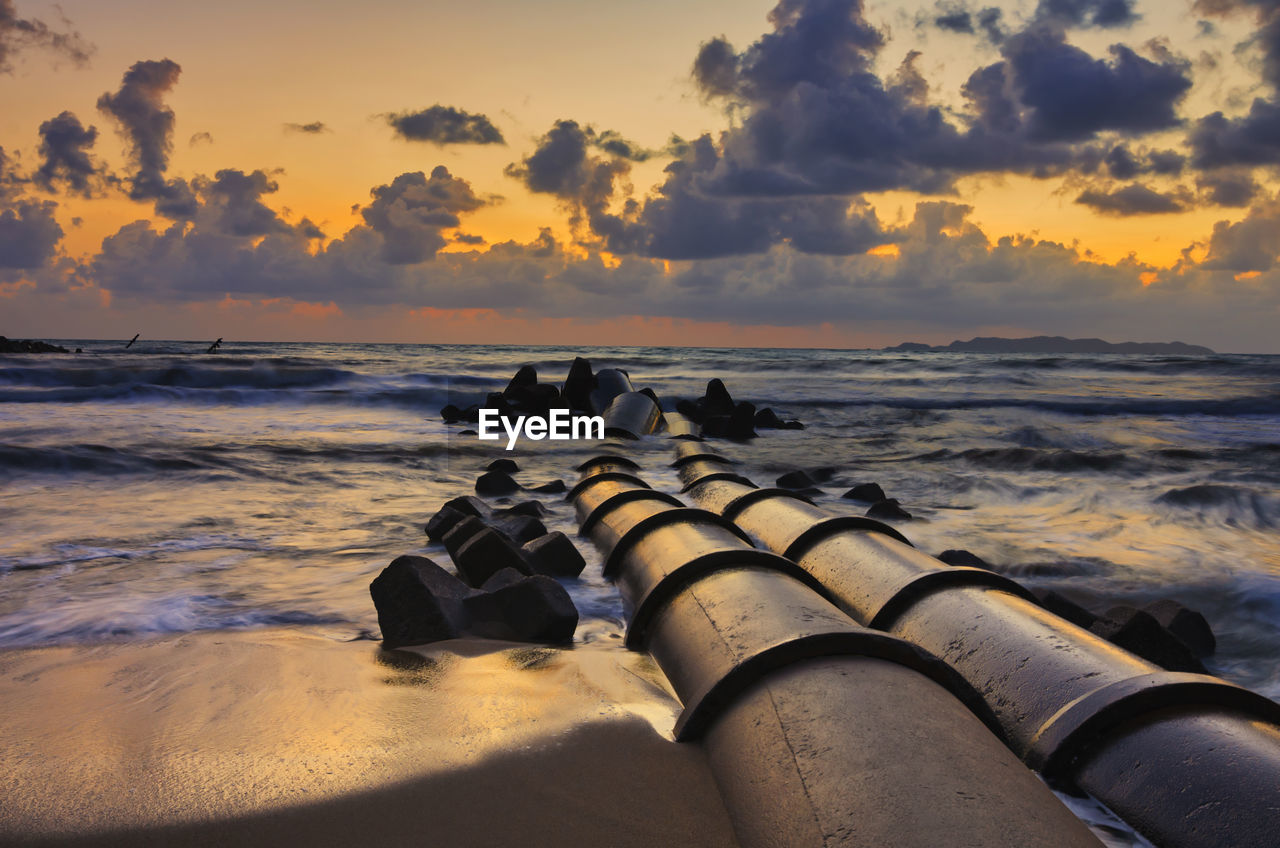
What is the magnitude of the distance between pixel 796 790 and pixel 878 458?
1058cm

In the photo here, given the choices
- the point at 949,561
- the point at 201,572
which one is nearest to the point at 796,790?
the point at 949,561

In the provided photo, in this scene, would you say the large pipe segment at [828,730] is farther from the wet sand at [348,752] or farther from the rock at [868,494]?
the rock at [868,494]

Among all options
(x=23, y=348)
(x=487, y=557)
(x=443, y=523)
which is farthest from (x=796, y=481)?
(x=23, y=348)

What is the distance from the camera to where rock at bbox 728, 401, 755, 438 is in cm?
1323

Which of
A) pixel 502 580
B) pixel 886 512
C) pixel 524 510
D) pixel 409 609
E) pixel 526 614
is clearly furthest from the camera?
pixel 886 512

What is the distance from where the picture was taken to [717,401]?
48.7 feet

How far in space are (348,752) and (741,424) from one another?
11.4 meters

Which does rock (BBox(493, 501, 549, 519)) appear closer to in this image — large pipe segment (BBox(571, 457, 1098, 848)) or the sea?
the sea

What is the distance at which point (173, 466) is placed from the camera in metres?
8.88

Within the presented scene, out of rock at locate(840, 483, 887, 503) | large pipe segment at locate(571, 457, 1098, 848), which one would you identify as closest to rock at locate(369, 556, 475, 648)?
large pipe segment at locate(571, 457, 1098, 848)

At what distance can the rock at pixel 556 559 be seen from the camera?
182 inches
